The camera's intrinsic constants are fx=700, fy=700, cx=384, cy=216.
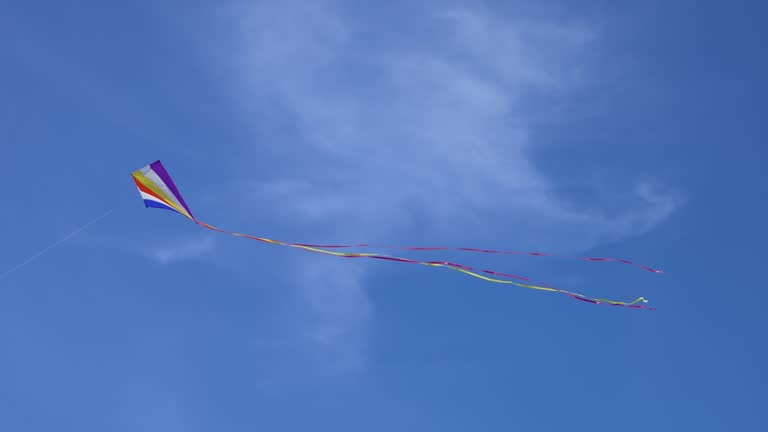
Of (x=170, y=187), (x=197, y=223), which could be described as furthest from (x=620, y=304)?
(x=170, y=187)

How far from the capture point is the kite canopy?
21.2 metres

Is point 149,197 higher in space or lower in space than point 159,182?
lower

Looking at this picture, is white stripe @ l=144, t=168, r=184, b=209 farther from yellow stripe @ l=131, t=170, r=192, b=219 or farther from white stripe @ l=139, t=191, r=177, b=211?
white stripe @ l=139, t=191, r=177, b=211

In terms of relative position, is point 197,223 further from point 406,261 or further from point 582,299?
point 582,299

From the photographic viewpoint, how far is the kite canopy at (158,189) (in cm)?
2123

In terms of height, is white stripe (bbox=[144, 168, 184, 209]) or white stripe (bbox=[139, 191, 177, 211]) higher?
white stripe (bbox=[144, 168, 184, 209])

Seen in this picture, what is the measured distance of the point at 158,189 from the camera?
70.6 feet

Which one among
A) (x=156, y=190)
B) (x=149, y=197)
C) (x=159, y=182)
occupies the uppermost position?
(x=159, y=182)

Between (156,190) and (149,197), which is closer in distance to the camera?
(149,197)

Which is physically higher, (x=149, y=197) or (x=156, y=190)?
(x=156, y=190)

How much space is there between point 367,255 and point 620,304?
745cm

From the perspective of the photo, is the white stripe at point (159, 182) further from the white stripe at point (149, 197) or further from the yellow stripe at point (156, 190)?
the white stripe at point (149, 197)

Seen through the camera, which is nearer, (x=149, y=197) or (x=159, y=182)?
(x=149, y=197)

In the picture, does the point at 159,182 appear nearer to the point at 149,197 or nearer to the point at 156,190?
the point at 156,190
